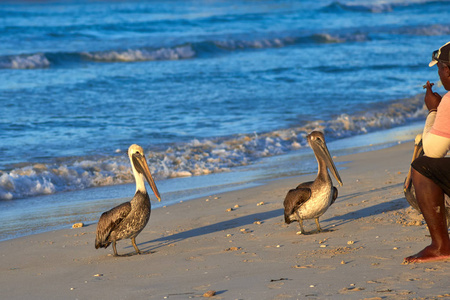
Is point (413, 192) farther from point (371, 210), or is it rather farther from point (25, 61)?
point (25, 61)

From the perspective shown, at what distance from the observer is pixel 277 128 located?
13688 millimetres

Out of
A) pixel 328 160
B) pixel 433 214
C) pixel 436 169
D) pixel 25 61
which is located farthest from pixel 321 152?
pixel 25 61

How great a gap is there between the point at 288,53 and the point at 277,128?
1588 cm

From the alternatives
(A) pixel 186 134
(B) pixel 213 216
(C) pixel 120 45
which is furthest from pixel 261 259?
(C) pixel 120 45

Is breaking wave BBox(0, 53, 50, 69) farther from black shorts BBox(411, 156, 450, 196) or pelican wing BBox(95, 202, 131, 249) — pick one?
black shorts BBox(411, 156, 450, 196)

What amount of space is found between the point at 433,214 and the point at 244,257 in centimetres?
160

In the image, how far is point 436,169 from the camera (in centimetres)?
442

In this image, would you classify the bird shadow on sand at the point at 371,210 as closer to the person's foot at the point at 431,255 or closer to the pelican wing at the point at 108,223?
the person's foot at the point at 431,255

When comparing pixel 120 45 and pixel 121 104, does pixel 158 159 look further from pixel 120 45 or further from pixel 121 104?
pixel 120 45

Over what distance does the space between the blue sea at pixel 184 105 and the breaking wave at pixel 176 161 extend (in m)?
0.03

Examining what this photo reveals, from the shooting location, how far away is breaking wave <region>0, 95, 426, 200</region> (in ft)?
31.7

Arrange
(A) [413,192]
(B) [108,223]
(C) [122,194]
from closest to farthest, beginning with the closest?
1. (A) [413,192]
2. (B) [108,223]
3. (C) [122,194]

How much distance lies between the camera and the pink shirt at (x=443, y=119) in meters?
4.27

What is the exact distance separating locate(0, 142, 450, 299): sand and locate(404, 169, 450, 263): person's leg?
0.09m
